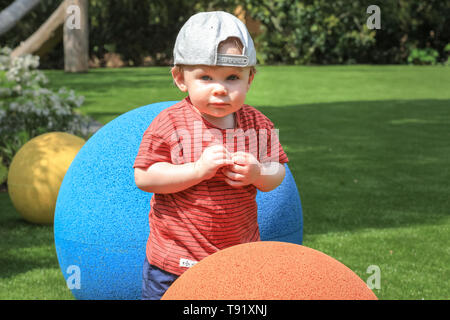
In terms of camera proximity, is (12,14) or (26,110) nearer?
(12,14)

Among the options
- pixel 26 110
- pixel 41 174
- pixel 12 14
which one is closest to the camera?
pixel 41 174

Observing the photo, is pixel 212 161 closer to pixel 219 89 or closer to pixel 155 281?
pixel 219 89

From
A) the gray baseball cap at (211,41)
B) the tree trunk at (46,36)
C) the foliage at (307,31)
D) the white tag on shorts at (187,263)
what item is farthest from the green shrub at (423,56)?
the white tag on shorts at (187,263)

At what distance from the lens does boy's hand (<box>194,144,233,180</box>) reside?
284 cm

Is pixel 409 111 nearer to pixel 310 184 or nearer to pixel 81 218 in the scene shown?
pixel 310 184

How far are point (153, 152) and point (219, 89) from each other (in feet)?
1.42

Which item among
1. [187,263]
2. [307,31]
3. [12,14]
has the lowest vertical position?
[187,263]

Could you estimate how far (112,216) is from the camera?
14.5ft

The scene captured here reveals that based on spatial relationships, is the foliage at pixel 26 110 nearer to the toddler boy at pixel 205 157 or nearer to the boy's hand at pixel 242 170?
the toddler boy at pixel 205 157

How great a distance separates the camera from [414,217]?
26.3ft

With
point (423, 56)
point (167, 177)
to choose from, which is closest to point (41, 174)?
point (167, 177)

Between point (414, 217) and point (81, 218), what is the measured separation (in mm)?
4762

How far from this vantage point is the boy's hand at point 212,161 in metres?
2.84

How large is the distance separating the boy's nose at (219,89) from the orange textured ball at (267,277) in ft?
2.24
